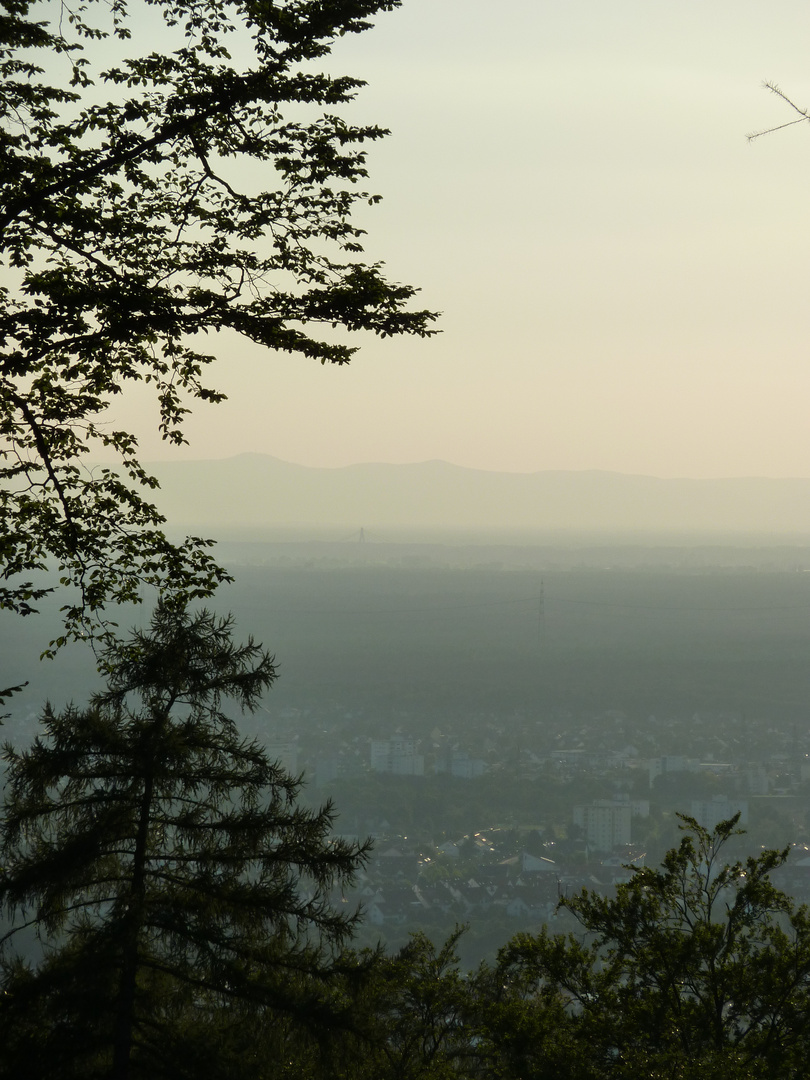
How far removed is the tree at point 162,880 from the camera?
23.7ft

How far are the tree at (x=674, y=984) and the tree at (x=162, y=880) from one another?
1.84 metres

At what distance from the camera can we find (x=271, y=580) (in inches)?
4306

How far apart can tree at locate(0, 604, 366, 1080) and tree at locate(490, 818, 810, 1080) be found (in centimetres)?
184

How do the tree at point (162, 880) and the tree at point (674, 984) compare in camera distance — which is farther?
the tree at point (674, 984)

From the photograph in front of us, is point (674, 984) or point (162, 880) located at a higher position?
point (162, 880)

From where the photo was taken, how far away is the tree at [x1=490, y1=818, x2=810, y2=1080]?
24.3 feet

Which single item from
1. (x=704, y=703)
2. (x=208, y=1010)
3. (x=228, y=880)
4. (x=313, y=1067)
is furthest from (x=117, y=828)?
(x=704, y=703)

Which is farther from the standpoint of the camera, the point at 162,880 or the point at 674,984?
the point at 674,984

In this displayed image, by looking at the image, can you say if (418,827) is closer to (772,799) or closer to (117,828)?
(772,799)

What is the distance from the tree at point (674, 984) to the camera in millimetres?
7410

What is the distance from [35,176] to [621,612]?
105788mm

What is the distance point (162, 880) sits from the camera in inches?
302

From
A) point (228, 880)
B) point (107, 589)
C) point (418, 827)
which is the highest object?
point (107, 589)

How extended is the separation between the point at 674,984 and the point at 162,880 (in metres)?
4.09
